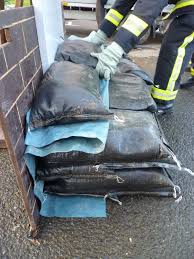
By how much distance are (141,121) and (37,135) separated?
0.53m

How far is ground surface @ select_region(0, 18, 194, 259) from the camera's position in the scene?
3.59 feet

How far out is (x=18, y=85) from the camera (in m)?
1.04

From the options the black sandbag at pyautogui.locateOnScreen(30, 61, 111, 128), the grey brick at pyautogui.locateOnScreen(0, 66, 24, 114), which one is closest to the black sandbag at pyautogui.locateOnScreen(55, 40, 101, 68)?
the black sandbag at pyautogui.locateOnScreen(30, 61, 111, 128)

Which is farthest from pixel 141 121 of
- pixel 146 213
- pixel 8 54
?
pixel 8 54

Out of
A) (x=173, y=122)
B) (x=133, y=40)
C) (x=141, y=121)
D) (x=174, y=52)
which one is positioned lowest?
(x=173, y=122)

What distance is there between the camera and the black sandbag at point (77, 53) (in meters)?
1.67

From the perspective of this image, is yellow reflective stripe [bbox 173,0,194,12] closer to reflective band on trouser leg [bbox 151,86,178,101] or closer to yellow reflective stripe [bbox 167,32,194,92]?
yellow reflective stripe [bbox 167,32,194,92]

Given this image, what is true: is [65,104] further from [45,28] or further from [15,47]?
[45,28]

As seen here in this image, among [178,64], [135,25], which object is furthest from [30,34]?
[178,64]

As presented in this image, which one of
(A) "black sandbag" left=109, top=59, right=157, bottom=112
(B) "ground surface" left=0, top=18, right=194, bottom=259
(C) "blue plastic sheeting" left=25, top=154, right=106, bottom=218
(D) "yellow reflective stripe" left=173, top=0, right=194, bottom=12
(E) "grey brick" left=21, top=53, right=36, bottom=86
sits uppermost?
(D) "yellow reflective stripe" left=173, top=0, right=194, bottom=12

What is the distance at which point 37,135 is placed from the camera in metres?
1.11

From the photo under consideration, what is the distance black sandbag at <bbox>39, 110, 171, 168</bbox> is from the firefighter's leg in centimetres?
79

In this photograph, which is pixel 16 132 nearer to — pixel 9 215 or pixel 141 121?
pixel 9 215

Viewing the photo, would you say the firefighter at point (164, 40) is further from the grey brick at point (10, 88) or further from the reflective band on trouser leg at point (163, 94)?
the grey brick at point (10, 88)
